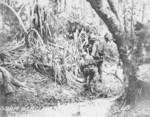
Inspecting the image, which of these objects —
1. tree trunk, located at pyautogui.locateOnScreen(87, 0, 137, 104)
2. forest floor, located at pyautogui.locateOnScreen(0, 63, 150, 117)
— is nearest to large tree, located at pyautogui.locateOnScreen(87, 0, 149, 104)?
tree trunk, located at pyautogui.locateOnScreen(87, 0, 137, 104)

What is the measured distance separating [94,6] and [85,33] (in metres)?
0.15

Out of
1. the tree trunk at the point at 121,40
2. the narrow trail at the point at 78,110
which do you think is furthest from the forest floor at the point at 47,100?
the tree trunk at the point at 121,40

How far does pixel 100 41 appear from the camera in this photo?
1.23 metres

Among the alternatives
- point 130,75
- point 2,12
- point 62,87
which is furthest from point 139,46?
point 2,12

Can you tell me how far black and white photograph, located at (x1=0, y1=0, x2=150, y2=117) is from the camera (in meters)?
1.20

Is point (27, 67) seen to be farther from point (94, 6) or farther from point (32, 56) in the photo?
point (94, 6)

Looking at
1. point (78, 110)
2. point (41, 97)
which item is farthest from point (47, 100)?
point (78, 110)

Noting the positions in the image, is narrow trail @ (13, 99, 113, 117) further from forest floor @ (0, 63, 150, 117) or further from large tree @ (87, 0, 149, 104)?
large tree @ (87, 0, 149, 104)

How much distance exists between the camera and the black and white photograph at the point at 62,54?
120 centimetres

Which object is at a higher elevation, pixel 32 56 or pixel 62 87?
pixel 32 56

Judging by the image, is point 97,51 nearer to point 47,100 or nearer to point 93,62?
point 93,62

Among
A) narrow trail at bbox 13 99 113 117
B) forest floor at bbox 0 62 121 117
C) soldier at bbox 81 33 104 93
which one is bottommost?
narrow trail at bbox 13 99 113 117

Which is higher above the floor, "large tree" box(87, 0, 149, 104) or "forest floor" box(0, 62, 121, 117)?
"large tree" box(87, 0, 149, 104)

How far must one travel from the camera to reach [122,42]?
4.06 ft
